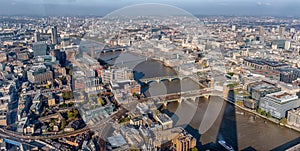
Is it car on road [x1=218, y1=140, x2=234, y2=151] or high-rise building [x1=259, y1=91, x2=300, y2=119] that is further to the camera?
high-rise building [x1=259, y1=91, x2=300, y2=119]

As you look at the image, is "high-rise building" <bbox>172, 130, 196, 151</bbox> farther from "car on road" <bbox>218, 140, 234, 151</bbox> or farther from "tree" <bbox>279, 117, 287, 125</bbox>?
"tree" <bbox>279, 117, 287, 125</bbox>

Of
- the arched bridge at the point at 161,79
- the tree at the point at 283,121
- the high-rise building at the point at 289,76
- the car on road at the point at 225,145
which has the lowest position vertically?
the car on road at the point at 225,145

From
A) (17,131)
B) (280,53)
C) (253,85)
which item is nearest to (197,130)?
(253,85)

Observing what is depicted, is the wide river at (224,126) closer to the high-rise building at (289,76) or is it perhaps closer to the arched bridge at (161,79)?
the arched bridge at (161,79)

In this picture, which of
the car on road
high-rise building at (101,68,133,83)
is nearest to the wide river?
the car on road

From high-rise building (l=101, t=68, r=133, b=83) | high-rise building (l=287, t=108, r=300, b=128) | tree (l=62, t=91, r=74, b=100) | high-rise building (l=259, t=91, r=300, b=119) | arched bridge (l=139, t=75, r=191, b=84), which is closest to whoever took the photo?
high-rise building (l=287, t=108, r=300, b=128)

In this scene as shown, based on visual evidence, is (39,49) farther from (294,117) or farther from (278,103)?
(294,117)

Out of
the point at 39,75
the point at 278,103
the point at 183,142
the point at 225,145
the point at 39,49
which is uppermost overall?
the point at 39,49

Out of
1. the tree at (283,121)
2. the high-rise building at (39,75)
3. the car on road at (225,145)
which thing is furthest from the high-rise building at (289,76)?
the high-rise building at (39,75)

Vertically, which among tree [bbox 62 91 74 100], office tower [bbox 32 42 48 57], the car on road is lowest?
the car on road

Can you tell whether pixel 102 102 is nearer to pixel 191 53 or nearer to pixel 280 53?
pixel 191 53

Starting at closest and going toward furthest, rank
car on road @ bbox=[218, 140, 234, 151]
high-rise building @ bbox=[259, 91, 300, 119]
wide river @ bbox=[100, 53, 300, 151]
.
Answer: car on road @ bbox=[218, 140, 234, 151] → wide river @ bbox=[100, 53, 300, 151] → high-rise building @ bbox=[259, 91, 300, 119]

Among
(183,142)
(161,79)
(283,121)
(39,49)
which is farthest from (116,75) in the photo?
(39,49)
